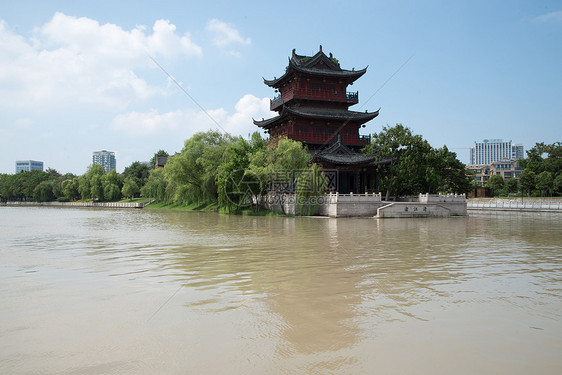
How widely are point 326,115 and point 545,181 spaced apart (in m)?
34.6

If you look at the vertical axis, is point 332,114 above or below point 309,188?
above

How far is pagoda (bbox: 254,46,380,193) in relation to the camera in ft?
115

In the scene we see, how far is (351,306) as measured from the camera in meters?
6.20

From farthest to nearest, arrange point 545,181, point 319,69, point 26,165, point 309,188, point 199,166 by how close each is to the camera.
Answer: point 26,165
point 545,181
point 199,166
point 319,69
point 309,188

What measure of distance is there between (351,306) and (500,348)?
213cm

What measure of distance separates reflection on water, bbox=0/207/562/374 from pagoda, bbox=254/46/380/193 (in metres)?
24.7

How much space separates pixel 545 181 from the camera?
52.1 m

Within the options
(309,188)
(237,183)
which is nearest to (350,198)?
(309,188)

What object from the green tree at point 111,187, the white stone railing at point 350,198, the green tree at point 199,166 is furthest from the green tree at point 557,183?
the green tree at point 111,187

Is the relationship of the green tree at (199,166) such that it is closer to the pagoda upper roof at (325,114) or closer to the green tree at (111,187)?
the pagoda upper roof at (325,114)

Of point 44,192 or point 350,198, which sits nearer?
point 350,198

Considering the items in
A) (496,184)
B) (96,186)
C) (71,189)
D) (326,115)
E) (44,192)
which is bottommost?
(44,192)

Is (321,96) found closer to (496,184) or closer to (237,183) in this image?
(237,183)

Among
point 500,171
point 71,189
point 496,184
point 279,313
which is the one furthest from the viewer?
point 500,171
